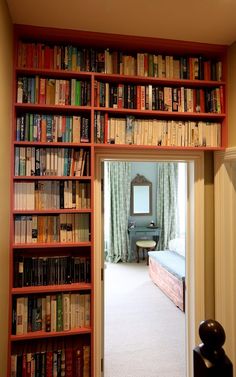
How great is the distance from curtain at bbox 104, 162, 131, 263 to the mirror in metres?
0.26

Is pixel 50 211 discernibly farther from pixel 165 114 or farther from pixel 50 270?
pixel 165 114

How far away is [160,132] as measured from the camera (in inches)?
80.0

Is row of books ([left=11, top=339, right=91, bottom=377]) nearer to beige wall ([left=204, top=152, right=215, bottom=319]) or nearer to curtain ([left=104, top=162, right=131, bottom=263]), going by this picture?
beige wall ([left=204, top=152, right=215, bottom=319])

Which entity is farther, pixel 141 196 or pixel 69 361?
pixel 141 196

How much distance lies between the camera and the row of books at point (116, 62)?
6.13 feet

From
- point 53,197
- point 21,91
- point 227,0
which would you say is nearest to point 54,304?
point 53,197

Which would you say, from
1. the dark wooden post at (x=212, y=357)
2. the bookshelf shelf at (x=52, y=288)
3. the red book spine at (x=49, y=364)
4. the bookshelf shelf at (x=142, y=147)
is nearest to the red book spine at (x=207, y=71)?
the bookshelf shelf at (x=142, y=147)

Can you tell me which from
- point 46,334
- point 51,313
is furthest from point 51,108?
point 46,334

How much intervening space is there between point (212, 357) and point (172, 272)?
3.57m

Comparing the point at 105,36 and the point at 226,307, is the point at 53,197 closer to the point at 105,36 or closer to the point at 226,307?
the point at 105,36

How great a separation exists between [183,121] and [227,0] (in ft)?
2.56

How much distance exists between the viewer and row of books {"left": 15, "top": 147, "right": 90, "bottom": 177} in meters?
1.85

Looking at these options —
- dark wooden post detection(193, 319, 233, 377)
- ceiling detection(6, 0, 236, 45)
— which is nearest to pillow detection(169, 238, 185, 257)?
ceiling detection(6, 0, 236, 45)

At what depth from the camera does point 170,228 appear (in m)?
6.59
